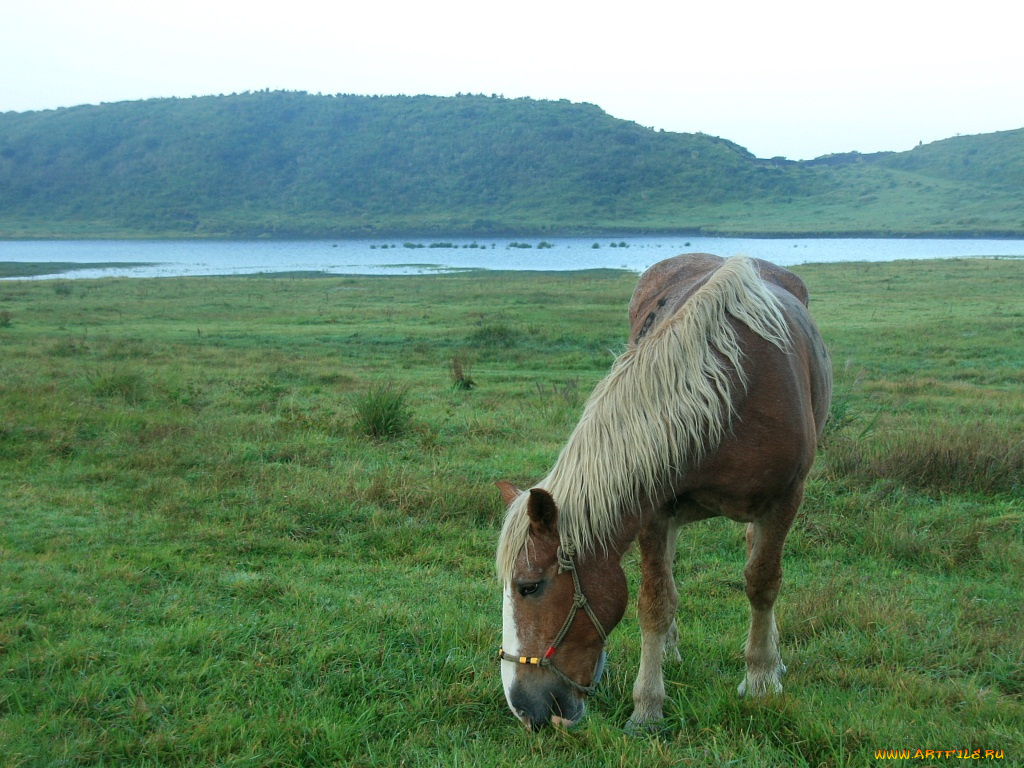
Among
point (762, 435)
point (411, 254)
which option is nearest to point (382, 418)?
point (762, 435)

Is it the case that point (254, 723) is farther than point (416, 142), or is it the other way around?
point (416, 142)

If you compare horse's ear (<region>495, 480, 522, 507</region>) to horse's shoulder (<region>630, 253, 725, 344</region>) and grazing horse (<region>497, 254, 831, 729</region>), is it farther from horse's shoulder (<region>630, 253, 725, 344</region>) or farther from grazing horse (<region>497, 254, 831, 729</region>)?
horse's shoulder (<region>630, 253, 725, 344</region>)

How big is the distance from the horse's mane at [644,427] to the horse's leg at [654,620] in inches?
17.2

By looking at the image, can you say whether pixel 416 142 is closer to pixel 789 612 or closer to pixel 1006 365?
pixel 1006 365

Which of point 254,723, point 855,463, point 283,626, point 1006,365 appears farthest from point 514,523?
point 1006,365

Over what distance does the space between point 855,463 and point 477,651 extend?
13.6ft

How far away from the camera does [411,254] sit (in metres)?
62.4

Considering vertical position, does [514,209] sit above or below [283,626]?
above

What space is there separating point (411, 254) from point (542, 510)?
6126cm

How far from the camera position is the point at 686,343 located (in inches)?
119

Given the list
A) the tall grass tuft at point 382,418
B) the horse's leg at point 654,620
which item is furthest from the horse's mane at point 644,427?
the tall grass tuft at point 382,418

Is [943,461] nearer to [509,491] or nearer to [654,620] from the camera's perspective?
[654,620]

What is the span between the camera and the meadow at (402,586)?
2.93 m

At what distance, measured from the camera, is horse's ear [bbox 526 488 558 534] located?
8.41 ft
